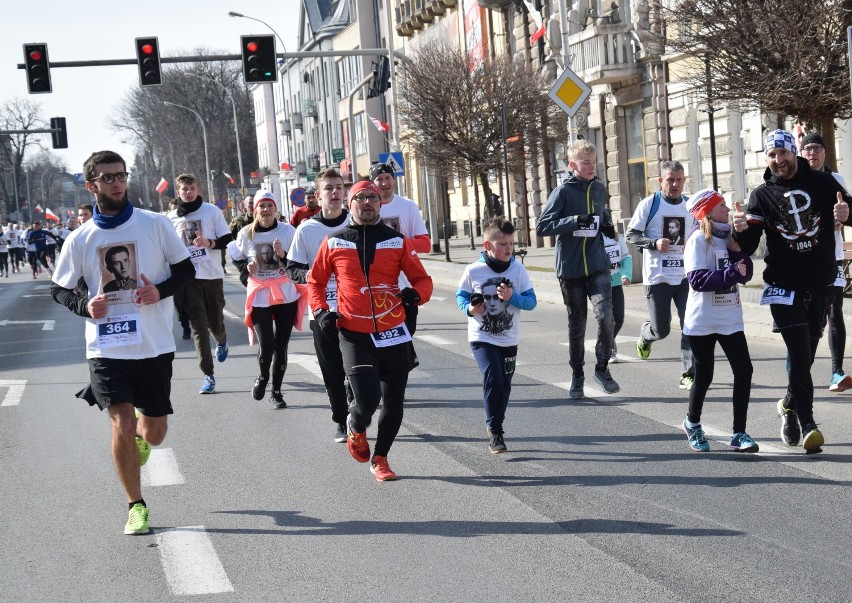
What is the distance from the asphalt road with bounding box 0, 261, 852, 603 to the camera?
5.34m

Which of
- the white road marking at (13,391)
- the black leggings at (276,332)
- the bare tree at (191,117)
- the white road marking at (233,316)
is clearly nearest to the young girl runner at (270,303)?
the black leggings at (276,332)

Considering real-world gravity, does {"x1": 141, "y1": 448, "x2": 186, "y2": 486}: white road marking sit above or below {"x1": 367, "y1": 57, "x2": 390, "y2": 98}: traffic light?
below

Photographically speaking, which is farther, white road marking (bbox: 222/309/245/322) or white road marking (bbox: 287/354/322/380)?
white road marking (bbox: 222/309/245/322)

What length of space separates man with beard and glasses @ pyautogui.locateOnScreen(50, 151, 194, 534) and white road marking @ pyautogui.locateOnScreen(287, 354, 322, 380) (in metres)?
6.23

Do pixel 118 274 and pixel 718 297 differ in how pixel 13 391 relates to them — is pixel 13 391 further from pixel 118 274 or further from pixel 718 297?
pixel 718 297

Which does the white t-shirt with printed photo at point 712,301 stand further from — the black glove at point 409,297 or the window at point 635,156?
the window at point 635,156

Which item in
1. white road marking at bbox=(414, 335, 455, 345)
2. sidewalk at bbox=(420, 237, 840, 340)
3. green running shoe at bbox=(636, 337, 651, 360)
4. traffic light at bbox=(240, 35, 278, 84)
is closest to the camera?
green running shoe at bbox=(636, 337, 651, 360)

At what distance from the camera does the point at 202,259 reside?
11.9 meters

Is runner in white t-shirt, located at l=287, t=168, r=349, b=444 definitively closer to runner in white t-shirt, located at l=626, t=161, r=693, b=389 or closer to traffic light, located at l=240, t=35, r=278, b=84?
runner in white t-shirt, located at l=626, t=161, r=693, b=389

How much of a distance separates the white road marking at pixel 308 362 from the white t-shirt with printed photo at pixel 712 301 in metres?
5.86

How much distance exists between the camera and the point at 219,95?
96.7m

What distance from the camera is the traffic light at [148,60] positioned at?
24781mm

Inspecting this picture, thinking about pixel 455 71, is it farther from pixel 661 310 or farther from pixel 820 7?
pixel 661 310

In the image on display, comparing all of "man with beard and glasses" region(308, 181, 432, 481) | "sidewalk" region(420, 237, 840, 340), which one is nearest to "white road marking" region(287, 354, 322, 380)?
"sidewalk" region(420, 237, 840, 340)
